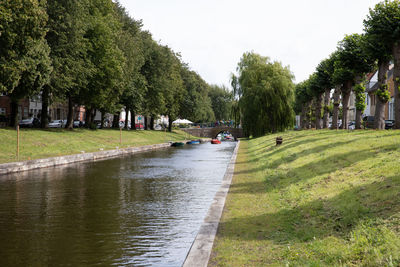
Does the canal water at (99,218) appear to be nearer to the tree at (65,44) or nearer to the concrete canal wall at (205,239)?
the concrete canal wall at (205,239)

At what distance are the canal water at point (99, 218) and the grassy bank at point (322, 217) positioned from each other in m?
1.23

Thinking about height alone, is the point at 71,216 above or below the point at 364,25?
below

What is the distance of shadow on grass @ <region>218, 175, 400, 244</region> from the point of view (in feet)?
25.6

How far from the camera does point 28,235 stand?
9312mm

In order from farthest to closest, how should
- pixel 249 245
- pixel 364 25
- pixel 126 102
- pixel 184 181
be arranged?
pixel 126 102 < pixel 364 25 < pixel 184 181 < pixel 249 245

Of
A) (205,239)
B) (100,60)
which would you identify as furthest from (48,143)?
(205,239)

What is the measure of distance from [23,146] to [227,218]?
75.4 feet

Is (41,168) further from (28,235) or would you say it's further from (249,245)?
(249,245)

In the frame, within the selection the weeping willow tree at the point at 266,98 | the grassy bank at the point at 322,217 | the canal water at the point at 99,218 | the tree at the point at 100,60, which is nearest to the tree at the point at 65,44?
the tree at the point at 100,60

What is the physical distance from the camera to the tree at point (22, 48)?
26625 millimetres

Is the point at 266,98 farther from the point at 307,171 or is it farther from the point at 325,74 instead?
the point at 307,171

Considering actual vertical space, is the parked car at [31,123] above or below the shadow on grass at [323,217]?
above

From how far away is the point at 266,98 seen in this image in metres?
51.0

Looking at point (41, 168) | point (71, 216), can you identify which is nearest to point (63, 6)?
point (41, 168)
